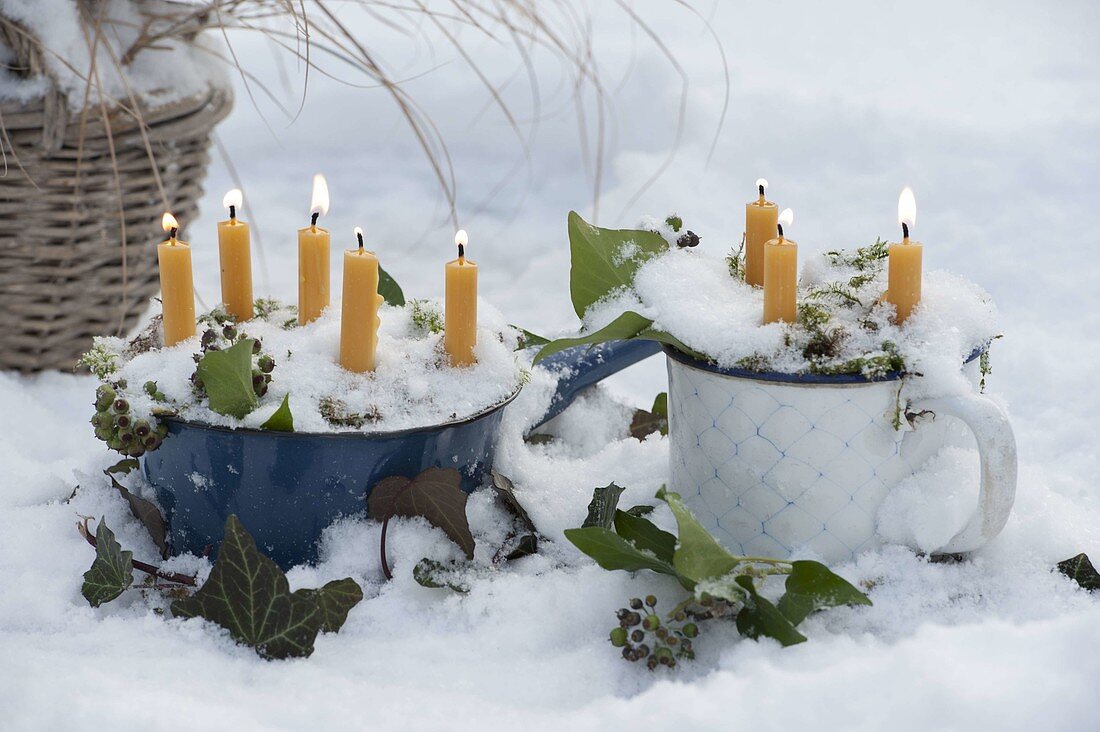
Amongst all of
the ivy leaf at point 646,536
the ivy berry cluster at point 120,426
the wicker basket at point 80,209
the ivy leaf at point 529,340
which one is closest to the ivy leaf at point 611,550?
the ivy leaf at point 646,536

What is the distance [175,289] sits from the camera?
0.62 meters

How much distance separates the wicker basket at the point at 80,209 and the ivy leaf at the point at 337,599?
1.29 ft

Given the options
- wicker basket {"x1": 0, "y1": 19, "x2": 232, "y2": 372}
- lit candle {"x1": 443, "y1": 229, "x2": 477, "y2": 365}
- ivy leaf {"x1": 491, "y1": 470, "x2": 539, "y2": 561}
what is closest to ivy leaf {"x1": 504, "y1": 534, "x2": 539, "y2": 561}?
ivy leaf {"x1": 491, "y1": 470, "x2": 539, "y2": 561}

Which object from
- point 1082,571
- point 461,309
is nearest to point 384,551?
point 461,309

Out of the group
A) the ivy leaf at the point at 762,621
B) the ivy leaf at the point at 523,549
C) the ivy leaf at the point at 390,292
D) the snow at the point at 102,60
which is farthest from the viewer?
the snow at the point at 102,60

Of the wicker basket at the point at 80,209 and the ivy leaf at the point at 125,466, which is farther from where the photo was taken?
the wicker basket at the point at 80,209

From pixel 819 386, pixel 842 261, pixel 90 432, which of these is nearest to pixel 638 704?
pixel 819 386

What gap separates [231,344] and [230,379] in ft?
0.12

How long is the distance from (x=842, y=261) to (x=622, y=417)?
24 cm

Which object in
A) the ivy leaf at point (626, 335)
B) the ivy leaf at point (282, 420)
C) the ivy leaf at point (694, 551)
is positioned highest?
the ivy leaf at point (626, 335)

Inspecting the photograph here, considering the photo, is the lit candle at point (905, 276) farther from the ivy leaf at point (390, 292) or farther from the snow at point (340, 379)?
the ivy leaf at point (390, 292)

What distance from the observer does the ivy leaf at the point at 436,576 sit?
0.58 metres

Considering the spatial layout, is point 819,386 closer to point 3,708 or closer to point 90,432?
point 3,708

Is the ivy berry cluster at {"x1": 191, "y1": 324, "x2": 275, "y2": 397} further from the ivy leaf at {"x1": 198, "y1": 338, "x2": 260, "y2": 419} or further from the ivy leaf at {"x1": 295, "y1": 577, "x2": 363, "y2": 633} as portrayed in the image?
the ivy leaf at {"x1": 295, "y1": 577, "x2": 363, "y2": 633}
